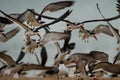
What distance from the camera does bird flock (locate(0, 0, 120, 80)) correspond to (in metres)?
4.00

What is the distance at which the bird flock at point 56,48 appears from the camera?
4.00 metres

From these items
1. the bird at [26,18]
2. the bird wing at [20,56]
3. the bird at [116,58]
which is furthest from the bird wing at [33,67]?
the bird at [116,58]

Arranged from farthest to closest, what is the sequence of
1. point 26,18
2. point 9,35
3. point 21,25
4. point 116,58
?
point 9,35 < point 26,18 < point 116,58 < point 21,25

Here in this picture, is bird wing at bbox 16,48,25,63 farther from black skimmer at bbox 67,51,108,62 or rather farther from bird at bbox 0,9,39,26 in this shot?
black skimmer at bbox 67,51,108,62

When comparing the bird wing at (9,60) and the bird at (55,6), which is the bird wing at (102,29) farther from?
the bird wing at (9,60)

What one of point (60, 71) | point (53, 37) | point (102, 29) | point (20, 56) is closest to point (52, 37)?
point (53, 37)

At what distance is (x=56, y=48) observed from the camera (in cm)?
421

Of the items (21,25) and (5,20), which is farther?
(5,20)

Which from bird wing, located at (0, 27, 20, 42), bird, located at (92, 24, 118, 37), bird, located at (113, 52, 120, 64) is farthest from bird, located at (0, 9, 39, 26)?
bird, located at (113, 52, 120, 64)

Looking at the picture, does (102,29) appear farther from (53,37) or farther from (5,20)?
(5,20)

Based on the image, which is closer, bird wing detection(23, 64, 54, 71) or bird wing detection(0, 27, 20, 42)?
bird wing detection(23, 64, 54, 71)

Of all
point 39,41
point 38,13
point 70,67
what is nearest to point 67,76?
point 70,67

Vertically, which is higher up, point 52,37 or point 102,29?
point 52,37

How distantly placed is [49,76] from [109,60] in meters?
0.58
